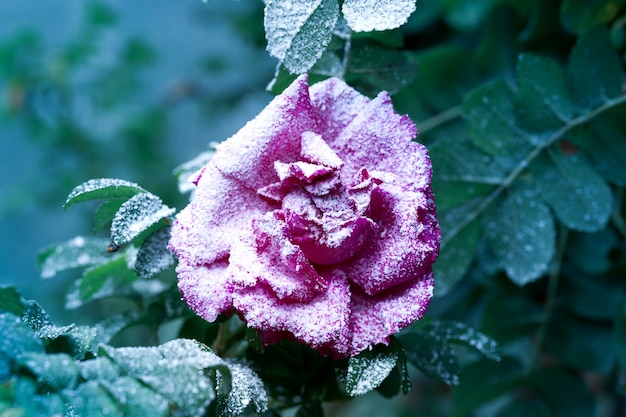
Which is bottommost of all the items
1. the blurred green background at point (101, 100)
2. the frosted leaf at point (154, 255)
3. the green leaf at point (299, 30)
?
the frosted leaf at point (154, 255)

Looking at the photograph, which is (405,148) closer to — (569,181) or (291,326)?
(291,326)

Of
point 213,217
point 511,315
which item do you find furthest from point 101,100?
point 213,217

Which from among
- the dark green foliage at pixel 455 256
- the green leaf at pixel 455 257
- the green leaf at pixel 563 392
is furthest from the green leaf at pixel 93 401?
the green leaf at pixel 563 392

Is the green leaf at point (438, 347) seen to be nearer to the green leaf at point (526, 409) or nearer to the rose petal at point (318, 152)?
the rose petal at point (318, 152)

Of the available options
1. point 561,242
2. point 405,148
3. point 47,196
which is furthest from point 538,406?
point 47,196

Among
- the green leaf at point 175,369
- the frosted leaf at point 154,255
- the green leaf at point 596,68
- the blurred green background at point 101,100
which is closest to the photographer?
the green leaf at point 175,369

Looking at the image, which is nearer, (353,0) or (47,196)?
(353,0)

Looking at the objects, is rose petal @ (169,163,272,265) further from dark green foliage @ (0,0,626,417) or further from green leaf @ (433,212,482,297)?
green leaf @ (433,212,482,297)
